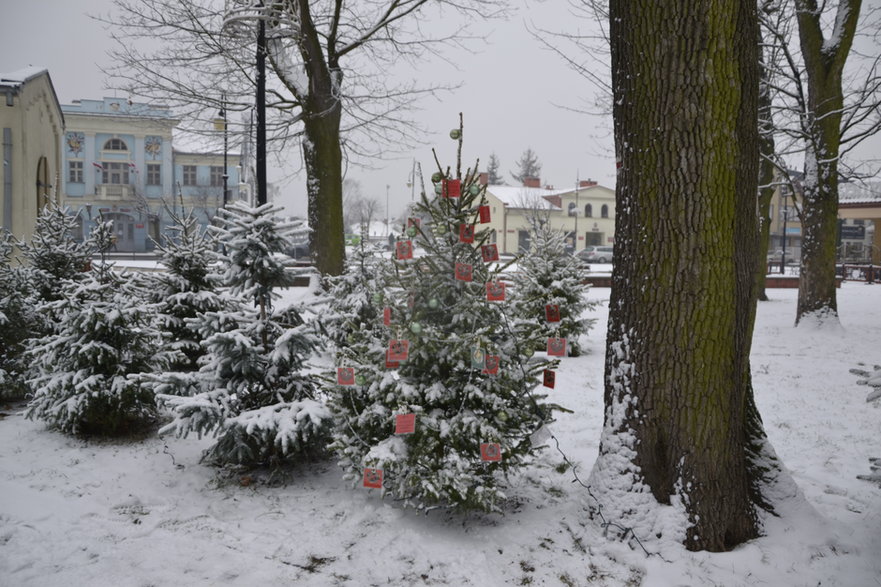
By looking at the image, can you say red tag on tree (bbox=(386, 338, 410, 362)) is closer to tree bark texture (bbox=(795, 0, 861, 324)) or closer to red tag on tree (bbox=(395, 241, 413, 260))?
red tag on tree (bbox=(395, 241, 413, 260))

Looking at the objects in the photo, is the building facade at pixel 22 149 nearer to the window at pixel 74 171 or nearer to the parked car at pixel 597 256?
the window at pixel 74 171

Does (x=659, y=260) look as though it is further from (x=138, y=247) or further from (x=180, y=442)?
(x=138, y=247)

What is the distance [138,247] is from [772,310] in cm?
4737

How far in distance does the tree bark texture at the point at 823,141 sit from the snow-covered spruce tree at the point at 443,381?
1084 cm

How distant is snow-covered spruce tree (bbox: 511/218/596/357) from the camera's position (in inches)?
416

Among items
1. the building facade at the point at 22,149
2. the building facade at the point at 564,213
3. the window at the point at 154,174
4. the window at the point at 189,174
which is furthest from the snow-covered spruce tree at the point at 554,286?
the building facade at the point at 564,213

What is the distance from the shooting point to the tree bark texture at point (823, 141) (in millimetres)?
12133

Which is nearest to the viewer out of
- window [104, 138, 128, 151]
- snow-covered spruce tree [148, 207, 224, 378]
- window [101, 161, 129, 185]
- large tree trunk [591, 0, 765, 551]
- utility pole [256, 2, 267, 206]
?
large tree trunk [591, 0, 765, 551]

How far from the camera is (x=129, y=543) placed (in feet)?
11.9

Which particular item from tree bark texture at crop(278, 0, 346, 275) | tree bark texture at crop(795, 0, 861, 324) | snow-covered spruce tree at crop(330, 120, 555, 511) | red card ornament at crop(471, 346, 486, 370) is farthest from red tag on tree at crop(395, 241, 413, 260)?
tree bark texture at crop(795, 0, 861, 324)

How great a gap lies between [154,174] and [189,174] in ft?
10.4

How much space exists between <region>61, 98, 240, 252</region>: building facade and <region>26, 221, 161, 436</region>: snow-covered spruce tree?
134 feet

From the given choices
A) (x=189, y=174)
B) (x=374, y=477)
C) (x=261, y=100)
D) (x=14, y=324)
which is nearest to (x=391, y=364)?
(x=374, y=477)

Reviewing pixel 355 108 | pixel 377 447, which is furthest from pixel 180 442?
pixel 355 108
